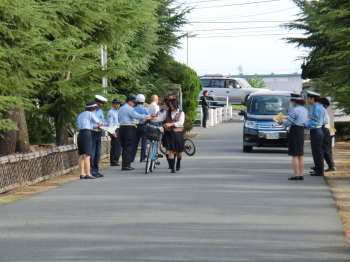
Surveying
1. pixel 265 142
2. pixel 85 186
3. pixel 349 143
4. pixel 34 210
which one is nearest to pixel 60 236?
pixel 34 210

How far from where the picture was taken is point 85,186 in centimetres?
1298

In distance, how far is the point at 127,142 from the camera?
54.2 ft

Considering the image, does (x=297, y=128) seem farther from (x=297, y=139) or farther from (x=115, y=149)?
(x=115, y=149)

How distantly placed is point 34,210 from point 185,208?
7.52ft

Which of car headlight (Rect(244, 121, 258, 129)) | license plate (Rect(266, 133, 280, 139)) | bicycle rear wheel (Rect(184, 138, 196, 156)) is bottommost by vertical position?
bicycle rear wheel (Rect(184, 138, 196, 156))

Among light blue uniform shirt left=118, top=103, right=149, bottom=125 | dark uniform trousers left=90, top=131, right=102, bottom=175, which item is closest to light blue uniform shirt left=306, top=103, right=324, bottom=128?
light blue uniform shirt left=118, top=103, right=149, bottom=125

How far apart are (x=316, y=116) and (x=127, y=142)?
16.2ft

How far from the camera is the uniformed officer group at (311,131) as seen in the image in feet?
44.8

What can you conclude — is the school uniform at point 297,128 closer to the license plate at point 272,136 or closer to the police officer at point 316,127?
the police officer at point 316,127

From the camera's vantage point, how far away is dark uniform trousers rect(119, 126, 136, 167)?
16.3 m

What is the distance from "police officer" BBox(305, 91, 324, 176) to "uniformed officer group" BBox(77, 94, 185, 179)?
9.82ft

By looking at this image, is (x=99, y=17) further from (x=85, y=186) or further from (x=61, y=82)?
(x=85, y=186)

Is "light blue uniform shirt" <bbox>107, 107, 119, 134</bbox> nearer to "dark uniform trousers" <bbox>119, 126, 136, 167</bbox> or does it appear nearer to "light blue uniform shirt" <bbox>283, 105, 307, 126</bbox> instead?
"dark uniform trousers" <bbox>119, 126, 136, 167</bbox>

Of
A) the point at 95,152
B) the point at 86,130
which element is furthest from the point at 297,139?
the point at 95,152
